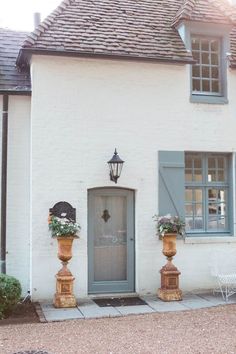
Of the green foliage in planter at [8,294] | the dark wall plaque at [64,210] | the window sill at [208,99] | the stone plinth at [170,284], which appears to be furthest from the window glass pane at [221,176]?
the green foliage in planter at [8,294]

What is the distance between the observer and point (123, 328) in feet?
26.5

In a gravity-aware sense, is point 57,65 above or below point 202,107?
above

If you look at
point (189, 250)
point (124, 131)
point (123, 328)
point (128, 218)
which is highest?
point (124, 131)

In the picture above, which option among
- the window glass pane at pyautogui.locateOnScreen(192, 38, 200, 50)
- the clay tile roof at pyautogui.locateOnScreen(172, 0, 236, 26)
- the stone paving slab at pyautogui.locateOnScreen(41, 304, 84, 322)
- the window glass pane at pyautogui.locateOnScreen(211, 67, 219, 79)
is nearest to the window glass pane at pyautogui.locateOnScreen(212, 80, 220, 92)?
the window glass pane at pyautogui.locateOnScreen(211, 67, 219, 79)

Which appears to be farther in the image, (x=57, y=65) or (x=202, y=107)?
(x=202, y=107)

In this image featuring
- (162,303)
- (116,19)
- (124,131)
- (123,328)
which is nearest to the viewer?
(123,328)

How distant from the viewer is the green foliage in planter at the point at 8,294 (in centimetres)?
844

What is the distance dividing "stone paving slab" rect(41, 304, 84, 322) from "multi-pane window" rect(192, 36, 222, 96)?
18.5ft

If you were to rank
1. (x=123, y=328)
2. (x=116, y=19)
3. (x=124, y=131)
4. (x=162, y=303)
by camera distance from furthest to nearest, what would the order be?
(x=116, y=19)
(x=124, y=131)
(x=162, y=303)
(x=123, y=328)

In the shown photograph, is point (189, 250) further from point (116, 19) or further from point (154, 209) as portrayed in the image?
point (116, 19)

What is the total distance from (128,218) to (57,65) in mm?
3607

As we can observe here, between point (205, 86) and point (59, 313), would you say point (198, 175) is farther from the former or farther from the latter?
point (59, 313)

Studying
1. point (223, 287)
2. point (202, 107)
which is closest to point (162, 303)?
point (223, 287)

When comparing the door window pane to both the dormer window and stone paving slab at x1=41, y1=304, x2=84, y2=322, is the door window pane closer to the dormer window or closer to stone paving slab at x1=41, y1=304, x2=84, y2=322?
stone paving slab at x1=41, y1=304, x2=84, y2=322
